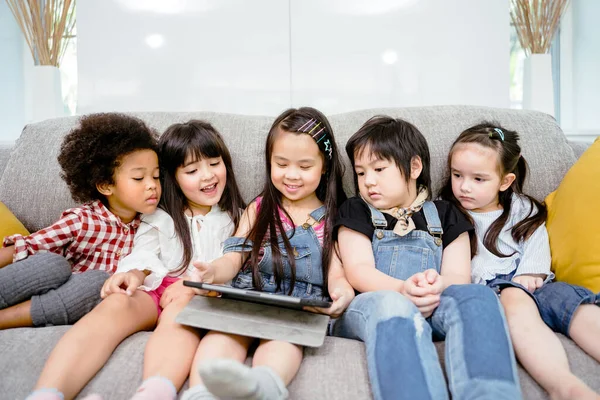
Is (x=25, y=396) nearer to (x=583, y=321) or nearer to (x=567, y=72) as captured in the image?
(x=583, y=321)

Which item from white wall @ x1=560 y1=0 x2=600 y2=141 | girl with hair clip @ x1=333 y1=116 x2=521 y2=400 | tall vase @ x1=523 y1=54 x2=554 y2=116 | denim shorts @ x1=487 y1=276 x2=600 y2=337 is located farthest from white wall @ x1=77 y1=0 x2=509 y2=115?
denim shorts @ x1=487 y1=276 x2=600 y2=337

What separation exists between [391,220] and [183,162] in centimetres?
66

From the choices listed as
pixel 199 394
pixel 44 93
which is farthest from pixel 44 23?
pixel 199 394

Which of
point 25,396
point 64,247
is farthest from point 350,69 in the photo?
point 25,396

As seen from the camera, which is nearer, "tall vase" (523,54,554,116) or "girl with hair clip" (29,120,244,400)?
"girl with hair clip" (29,120,244,400)

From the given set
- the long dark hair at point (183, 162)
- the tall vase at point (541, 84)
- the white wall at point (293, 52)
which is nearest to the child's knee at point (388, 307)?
the long dark hair at point (183, 162)

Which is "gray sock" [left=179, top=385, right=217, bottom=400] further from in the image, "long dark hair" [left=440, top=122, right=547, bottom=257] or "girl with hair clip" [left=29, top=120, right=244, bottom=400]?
"long dark hair" [left=440, top=122, right=547, bottom=257]

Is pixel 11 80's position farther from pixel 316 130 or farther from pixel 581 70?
pixel 581 70

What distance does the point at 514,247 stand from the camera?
131 cm

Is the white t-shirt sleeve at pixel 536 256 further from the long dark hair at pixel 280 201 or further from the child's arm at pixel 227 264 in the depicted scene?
the child's arm at pixel 227 264

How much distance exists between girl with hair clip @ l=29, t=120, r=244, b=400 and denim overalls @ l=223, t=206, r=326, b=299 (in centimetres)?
14

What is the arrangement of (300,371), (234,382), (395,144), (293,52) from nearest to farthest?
1. (234,382)
2. (300,371)
3. (395,144)
4. (293,52)

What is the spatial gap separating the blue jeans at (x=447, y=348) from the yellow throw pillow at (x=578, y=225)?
0.38 meters

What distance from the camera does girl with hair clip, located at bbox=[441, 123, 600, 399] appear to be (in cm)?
99
